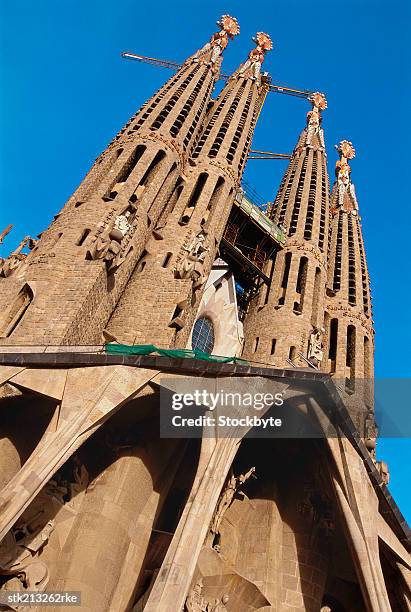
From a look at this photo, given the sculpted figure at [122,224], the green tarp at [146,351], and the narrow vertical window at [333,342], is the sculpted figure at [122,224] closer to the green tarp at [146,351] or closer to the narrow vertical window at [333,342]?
the green tarp at [146,351]

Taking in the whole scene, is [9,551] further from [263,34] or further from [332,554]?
[263,34]

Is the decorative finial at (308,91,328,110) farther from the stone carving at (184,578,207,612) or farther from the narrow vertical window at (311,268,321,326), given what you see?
the stone carving at (184,578,207,612)

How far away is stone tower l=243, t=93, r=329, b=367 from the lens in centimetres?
2489

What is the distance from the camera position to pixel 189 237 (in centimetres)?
2264

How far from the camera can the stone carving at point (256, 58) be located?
37.1 meters

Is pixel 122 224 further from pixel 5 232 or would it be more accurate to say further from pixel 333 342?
pixel 333 342

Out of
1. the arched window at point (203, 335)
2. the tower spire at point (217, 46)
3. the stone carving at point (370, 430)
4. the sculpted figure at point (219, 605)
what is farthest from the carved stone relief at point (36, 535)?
the tower spire at point (217, 46)

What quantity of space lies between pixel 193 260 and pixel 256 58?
75.6 ft

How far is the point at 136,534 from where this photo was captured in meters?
15.1

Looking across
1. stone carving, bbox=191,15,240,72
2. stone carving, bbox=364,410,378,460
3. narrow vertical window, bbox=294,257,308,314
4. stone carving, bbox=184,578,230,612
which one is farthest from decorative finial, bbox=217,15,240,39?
stone carving, bbox=184,578,230,612

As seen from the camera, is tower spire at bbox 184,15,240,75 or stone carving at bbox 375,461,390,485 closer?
stone carving at bbox 375,461,390,485

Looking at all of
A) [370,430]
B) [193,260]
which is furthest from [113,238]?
[370,430]

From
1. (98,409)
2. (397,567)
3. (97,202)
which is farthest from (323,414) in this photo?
(97,202)

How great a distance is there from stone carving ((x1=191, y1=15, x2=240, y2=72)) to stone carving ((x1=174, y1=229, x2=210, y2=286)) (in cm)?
1453
